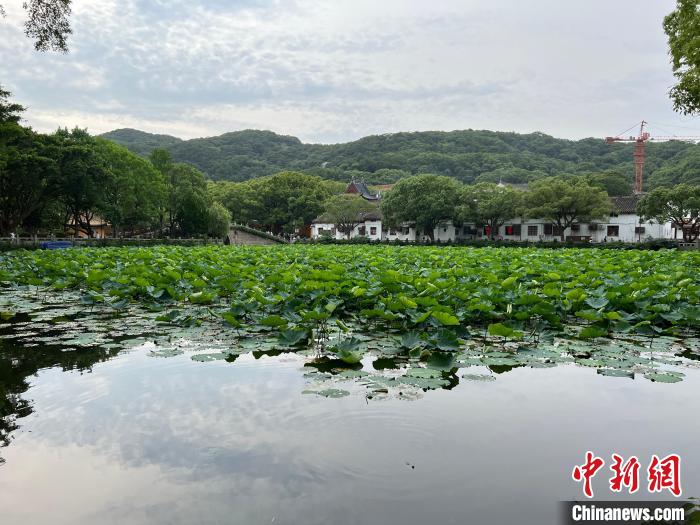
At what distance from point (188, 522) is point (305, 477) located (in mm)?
552

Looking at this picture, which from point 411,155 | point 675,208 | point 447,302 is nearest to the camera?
point 447,302

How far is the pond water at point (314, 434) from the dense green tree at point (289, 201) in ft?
Result: 177

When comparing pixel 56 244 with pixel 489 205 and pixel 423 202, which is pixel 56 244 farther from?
pixel 489 205

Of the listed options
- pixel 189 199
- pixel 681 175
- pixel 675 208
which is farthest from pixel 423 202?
pixel 681 175

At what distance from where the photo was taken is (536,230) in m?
46.3

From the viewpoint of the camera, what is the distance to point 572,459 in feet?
8.48

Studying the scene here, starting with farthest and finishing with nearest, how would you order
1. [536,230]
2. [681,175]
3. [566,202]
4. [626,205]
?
[681,175], [536,230], [626,205], [566,202]

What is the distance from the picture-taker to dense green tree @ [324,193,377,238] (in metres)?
51.2

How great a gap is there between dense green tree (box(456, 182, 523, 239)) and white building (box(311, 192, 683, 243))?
2.85m

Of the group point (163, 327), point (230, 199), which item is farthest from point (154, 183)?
point (163, 327)

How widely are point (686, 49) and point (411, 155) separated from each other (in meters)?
86.8

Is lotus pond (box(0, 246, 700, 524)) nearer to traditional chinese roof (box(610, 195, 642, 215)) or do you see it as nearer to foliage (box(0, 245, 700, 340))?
foliage (box(0, 245, 700, 340))

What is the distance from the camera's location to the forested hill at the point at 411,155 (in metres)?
75.4

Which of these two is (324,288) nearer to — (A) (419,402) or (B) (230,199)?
(A) (419,402)
